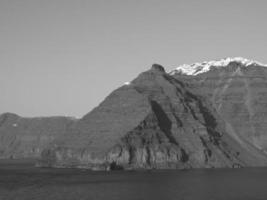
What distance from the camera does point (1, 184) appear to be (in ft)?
557

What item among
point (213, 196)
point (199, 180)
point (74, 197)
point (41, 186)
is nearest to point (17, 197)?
point (74, 197)

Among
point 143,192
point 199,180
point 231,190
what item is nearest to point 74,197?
point 143,192

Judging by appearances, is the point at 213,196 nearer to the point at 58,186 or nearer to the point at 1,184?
the point at 58,186

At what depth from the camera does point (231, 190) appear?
153250 millimetres

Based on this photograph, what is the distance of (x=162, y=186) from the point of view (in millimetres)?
164125

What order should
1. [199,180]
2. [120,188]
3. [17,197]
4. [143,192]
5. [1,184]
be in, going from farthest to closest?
[199,180], [1,184], [120,188], [143,192], [17,197]

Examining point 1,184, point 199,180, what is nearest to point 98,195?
point 1,184

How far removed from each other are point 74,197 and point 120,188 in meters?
25.1

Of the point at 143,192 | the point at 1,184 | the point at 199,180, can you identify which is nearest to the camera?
the point at 143,192

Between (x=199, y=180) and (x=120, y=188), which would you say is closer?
(x=120, y=188)

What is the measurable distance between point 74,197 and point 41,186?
3042cm

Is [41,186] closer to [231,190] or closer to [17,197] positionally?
[17,197]

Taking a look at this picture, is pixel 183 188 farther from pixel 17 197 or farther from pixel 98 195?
pixel 17 197

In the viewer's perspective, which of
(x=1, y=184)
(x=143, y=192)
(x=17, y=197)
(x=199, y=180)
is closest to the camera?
(x=17, y=197)
